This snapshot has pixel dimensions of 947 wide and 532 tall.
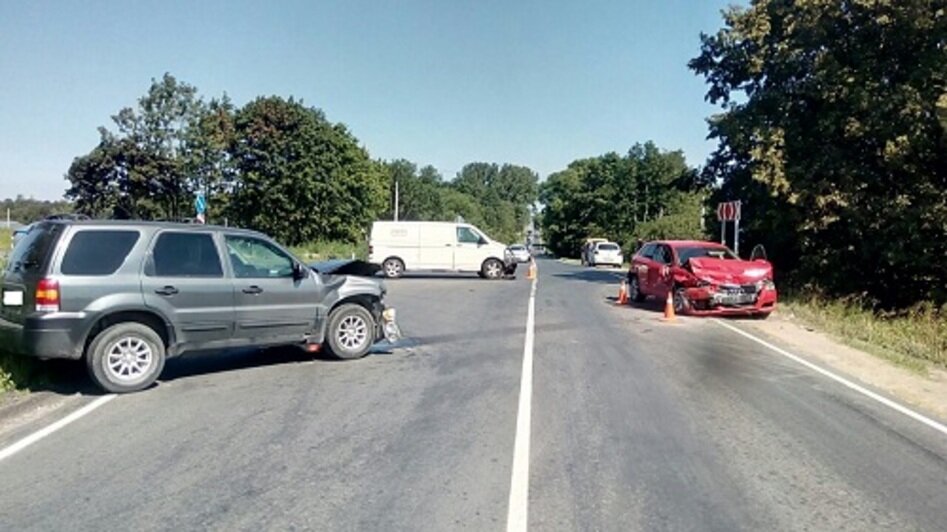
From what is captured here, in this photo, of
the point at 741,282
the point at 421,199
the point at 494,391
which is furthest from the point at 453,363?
the point at 421,199

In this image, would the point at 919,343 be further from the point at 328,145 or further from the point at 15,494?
the point at 328,145

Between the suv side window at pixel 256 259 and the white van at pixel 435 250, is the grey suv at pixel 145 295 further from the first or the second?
the white van at pixel 435 250

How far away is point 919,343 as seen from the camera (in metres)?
14.1

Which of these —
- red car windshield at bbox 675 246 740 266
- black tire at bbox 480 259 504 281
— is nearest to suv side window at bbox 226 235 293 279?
red car windshield at bbox 675 246 740 266

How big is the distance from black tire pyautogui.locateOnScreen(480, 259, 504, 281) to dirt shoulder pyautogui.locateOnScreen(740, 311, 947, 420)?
13.7 m

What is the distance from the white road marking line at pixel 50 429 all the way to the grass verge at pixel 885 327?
1051 cm

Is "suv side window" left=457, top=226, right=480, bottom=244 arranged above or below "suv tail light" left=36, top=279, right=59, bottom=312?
above

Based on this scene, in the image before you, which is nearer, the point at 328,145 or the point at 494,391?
the point at 494,391

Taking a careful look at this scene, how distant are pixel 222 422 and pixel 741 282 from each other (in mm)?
12016

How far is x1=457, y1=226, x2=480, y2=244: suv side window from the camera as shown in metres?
28.1

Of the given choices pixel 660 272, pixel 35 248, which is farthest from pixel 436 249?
pixel 35 248

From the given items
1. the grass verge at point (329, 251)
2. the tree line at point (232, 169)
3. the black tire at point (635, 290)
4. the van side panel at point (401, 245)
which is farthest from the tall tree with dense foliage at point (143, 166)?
the black tire at point (635, 290)

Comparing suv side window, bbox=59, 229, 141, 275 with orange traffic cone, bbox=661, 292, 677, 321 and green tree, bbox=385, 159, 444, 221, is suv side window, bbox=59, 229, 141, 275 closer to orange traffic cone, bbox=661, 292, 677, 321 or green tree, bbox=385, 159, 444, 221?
orange traffic cone, bbox=661, 292, 677, 321

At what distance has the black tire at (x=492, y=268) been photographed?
28281 mm
